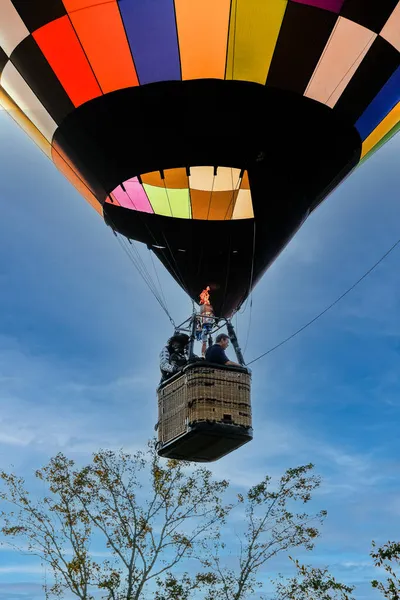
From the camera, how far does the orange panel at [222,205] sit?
840 centimetres

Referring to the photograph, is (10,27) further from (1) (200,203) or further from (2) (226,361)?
(2) (226,361)

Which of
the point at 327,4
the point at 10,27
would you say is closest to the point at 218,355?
the point at 327,4

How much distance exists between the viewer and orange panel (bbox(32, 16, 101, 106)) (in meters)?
7.34

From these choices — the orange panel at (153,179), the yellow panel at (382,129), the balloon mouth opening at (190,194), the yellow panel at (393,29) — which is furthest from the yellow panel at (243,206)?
the yellow panel at (393,29)

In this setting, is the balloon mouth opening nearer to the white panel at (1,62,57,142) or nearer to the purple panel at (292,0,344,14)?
the white panel at (1,62,57,142)

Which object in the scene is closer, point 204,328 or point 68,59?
point 68,59

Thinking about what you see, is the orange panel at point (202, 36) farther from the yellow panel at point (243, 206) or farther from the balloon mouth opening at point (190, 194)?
the yellow panel at point (243, 206)

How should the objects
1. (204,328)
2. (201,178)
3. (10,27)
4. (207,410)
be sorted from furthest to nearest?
1. (201,178)
2. (204,328)
3. (10,27)
4. (207,410)

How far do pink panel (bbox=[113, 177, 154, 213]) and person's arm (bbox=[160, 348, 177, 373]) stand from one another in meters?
1.84

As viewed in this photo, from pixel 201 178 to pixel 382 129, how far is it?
1.99m

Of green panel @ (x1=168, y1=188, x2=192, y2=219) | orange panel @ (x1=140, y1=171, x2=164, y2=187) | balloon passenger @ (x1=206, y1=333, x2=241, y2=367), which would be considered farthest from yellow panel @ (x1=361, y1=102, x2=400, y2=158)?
balloon passenger @ (x1=206, y1=333, x2=241, y2=367)

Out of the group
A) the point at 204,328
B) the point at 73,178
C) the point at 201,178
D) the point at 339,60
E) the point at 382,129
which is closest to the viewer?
the point at 339,60

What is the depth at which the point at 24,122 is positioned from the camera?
9.02 m

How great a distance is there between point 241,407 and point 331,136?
9.20ft
